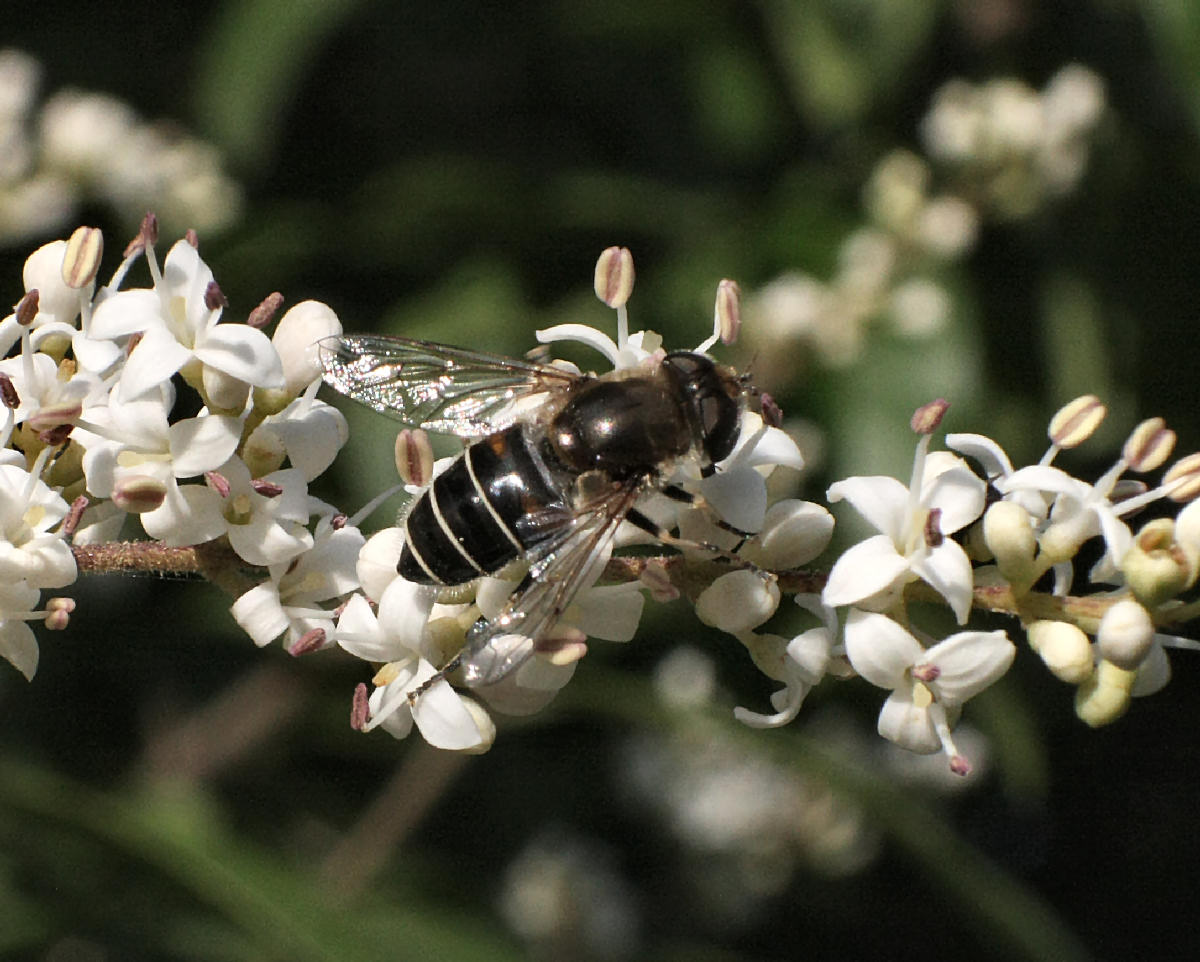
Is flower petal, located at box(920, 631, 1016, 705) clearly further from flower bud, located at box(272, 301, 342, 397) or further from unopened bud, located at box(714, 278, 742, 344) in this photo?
flower bud, located at box(272, 301, 342, 397)

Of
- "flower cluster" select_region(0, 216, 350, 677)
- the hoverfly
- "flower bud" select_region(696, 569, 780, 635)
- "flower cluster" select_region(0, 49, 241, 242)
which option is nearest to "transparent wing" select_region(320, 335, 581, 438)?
the hoverfly

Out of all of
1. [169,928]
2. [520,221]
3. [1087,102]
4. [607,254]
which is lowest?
[169,928]

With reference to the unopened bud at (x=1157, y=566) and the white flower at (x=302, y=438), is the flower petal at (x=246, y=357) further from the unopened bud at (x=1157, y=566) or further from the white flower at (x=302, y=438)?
the unopened bud at (x=1157, y=566)

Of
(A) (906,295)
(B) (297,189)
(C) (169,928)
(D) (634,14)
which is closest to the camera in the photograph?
(C) (169,928)

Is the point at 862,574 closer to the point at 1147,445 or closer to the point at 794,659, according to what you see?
the point at 794,659

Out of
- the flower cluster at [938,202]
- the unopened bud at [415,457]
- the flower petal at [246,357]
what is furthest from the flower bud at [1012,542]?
the flower cluster at [938,202]

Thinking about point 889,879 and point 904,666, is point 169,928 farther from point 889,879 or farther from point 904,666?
point 889,879

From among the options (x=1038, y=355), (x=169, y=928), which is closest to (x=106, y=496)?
(x=169, y=928)
